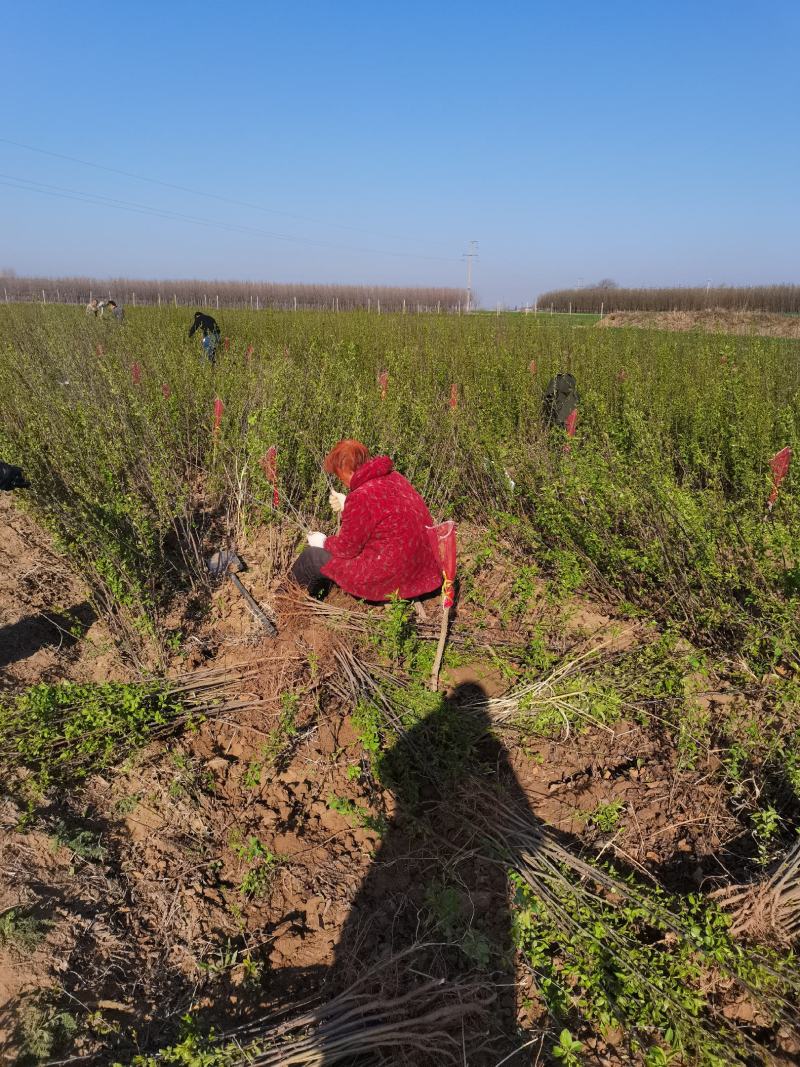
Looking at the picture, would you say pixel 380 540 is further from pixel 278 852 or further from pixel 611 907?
pixel 611 907

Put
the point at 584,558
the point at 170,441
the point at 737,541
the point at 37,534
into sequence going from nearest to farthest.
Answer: the point at 737,541 → the point at 584,558 → the point at 37,534 → the point at 170,441

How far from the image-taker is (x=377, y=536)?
2998 mm

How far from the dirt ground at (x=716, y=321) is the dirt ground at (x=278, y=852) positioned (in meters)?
20.9

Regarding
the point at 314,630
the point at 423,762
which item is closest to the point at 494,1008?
the point at 423,762

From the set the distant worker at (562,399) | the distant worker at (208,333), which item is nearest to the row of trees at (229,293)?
the distant worker at (208,333)

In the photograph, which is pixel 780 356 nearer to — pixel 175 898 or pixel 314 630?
pixel 314 630

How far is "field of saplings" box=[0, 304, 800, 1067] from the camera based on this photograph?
5.47 feet

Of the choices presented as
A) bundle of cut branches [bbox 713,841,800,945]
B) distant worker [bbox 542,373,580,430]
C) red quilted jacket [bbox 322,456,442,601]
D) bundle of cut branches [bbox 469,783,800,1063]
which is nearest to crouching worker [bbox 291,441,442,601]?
red quilted jacket [bbox 322,456,442,601]

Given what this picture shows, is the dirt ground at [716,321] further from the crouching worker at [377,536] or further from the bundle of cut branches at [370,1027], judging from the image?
the bundle of cut branches at [370,1027]

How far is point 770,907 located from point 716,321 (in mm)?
25891

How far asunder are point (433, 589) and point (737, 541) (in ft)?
5.15

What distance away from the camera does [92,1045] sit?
1584 millimetres

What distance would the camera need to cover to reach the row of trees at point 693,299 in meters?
29.2

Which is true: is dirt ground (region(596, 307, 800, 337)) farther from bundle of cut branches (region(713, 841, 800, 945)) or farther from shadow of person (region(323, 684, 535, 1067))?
bundle of cut branches (region(713, 841, 800, 945))
